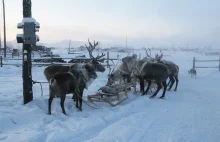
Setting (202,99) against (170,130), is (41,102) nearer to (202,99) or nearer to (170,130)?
(170,130)

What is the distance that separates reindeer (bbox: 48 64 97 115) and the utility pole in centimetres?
112

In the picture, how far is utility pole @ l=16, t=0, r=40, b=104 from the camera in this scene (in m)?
7.30

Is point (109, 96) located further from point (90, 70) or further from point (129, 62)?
point (129, 62)

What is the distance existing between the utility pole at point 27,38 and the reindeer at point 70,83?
1.12 metres

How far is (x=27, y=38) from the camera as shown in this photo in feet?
24.0

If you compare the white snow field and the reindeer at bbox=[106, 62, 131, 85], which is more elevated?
the reindeer at bbox=[106, 62, 131, 85]

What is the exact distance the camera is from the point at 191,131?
235 inches

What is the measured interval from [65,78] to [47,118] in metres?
1.17

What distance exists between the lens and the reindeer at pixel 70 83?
6867 millimetres

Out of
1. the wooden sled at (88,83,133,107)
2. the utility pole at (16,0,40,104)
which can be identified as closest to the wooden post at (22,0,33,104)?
the utility pole at (16,0,40,104)

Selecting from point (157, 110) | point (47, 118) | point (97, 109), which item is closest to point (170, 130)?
point (157, 110)

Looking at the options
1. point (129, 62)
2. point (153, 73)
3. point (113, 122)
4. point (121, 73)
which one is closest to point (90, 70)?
point (113, 122)

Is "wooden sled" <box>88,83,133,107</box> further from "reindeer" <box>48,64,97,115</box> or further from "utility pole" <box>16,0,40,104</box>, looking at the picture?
"utility pole" <box>16,0,40,104</box>

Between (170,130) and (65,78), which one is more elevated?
(65,78)
